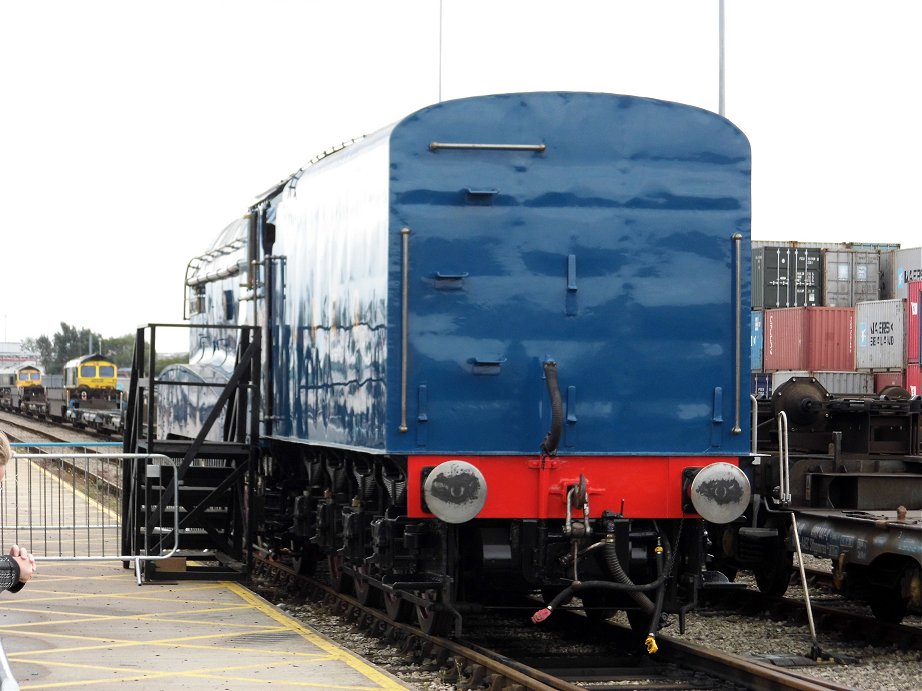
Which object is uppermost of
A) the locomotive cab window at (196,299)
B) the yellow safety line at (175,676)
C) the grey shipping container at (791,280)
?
the grey shipping container at (791,280)

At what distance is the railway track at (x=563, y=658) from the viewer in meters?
8.62

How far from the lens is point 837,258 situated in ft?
129

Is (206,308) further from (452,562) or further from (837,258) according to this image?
(837,258)

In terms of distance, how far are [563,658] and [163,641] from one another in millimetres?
2799

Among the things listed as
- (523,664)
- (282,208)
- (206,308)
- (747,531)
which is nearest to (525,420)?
(523,664)

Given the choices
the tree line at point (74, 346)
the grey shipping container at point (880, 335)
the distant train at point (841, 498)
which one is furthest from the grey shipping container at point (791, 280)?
the tree line at point (74, 346)

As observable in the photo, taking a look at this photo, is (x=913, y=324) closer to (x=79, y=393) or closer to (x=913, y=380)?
(x=913, y=380)

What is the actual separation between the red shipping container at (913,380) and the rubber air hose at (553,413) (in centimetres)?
2252

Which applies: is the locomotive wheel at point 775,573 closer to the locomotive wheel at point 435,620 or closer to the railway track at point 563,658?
the railway track at point 563,658

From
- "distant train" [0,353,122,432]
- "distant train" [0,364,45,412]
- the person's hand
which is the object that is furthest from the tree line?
the person's hand

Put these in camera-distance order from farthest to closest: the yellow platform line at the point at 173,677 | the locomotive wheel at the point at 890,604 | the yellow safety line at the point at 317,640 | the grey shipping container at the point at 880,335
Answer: the grey shipping container at the point at 880,335 < the locomotive wheel at the point at 890,604 < the yellow safety line at the point at 317,640 < the yellow platform line at the point at 173,677

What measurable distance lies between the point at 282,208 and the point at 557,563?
Result: 5394 millimetres

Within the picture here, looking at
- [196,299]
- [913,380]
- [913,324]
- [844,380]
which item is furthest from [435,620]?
[844,380]

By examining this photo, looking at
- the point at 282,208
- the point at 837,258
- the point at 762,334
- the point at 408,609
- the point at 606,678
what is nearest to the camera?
the point at 606,678
